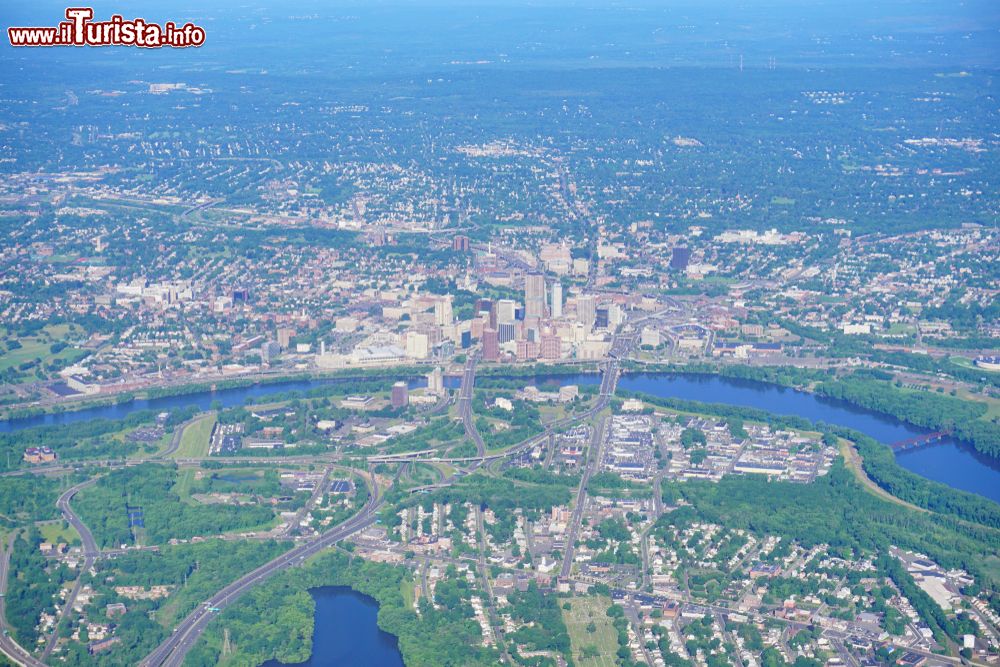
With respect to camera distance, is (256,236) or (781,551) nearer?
(781,551)

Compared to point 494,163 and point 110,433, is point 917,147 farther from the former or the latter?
point 110,433

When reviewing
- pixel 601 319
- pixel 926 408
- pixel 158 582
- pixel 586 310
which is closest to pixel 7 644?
pixel 158 582

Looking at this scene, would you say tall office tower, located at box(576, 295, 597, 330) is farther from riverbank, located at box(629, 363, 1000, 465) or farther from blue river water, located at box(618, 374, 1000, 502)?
blue river water, located at box(618, 374, 1000, 502)

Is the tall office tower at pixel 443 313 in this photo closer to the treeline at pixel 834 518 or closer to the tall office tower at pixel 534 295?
the tall office tower at pixel 534 295

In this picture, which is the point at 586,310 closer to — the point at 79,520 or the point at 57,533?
the point at 79,520

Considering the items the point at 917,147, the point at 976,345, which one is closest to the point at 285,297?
the point at 976,345

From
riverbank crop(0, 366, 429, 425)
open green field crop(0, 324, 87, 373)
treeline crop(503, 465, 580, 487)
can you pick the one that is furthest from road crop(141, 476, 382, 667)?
open green field crop(0, 324, 87, 373)
